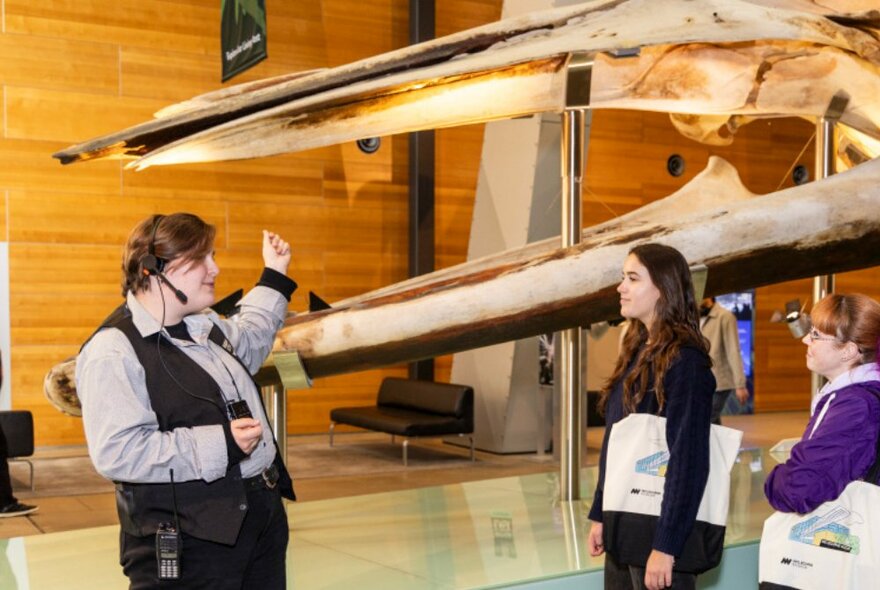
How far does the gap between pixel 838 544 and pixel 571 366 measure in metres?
2.36

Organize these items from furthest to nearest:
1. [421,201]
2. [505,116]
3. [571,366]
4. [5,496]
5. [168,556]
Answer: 1. [421,201]
2. [5,496]
3. [571,366]
4. [505,116]
5. [168,556]

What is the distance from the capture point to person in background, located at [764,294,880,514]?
7.88ft

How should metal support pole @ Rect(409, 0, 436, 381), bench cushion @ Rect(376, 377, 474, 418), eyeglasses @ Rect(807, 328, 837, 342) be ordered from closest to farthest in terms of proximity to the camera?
eyeglasses @ Rect(807, 328, 837, 342), bench cushion @ Rect(376, 377, 474, 418), metal support pole @ Rect(409, 0, 436, 381)

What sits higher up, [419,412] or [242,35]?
[242,35]

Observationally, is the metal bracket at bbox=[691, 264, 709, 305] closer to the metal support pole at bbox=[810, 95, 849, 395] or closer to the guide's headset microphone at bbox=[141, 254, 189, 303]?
the metal support pole at bbox=[810, 95, 849, 395]

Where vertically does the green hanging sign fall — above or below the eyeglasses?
above

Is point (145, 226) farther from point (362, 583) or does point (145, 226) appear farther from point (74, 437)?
point (74, 437)

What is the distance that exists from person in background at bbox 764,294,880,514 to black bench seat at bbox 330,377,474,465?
5.94 meters

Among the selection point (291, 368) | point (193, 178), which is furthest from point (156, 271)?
point (193, 178)

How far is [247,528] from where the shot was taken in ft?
6.77

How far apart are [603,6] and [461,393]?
592cm

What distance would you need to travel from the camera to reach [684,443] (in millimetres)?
2371

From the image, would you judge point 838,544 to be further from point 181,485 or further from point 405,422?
point 405,422

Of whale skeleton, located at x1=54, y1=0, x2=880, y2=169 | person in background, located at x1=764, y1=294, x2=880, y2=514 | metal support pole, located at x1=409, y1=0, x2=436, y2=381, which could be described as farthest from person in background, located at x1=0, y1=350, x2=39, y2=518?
person in background, located at x1=764, y1=294, x2=880, y2=514
